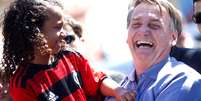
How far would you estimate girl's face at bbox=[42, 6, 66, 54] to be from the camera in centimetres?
400

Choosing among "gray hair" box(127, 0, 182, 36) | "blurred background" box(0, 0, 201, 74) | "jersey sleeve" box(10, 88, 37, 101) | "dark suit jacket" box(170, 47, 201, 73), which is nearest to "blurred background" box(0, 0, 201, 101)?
"blurred background" box(0, 0, 201, 74)

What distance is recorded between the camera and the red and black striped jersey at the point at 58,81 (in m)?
3.97

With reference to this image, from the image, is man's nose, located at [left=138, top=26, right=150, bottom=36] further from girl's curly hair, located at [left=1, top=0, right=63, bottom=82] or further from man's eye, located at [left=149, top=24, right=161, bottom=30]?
girl's curly hair, located at [left=1, top=0, right=63, bottom=82]

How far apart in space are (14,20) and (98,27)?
8465mm

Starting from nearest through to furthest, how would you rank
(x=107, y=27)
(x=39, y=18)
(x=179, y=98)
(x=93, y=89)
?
(x=179, y=98) → (x=39, y=18) → (x=93, y=89) → (x=107, y=27)

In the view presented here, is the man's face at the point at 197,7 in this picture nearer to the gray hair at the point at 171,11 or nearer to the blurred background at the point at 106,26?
the gray hair at the point at 171,11

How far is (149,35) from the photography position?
4082 millimetres

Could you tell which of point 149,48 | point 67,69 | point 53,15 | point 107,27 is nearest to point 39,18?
point 53,15

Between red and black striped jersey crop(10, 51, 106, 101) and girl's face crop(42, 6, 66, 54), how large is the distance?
0.14m

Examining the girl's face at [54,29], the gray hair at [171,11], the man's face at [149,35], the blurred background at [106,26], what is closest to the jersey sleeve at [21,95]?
the girl's face at [54,29]

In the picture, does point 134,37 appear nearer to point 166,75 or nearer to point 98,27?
point 166,75

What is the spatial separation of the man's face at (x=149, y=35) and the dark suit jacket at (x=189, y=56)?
26cm

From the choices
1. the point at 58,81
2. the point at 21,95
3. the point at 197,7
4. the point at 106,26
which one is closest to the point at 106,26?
the point at 106,26

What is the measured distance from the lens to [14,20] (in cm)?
402
